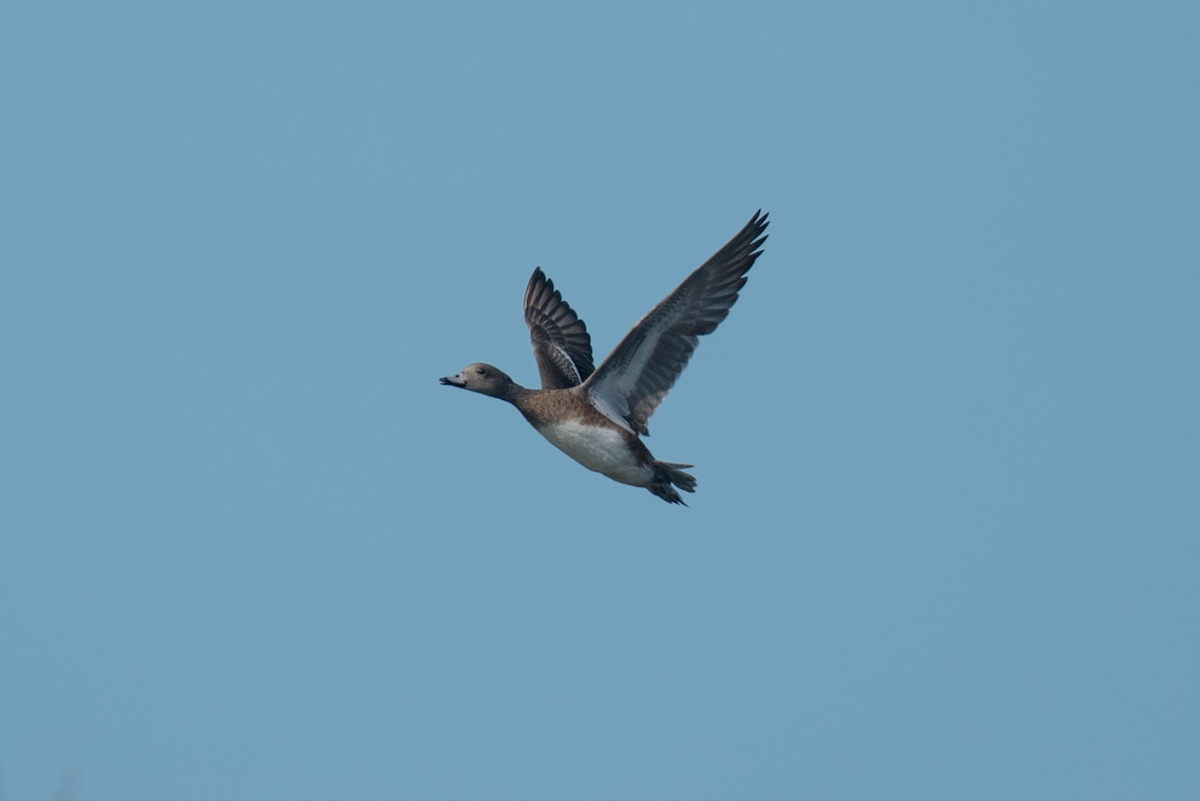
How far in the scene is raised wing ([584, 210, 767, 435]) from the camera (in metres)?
18.7

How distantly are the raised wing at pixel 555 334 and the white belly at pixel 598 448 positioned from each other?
140 inches

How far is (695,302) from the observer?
18875 mm

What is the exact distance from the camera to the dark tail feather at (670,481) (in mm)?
20047

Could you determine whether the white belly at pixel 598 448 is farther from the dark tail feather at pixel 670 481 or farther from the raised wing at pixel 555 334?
the raised wing at pixel 555 334

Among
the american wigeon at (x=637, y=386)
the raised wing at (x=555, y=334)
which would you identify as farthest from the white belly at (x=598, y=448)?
the raised wing at (x=555, y=334)

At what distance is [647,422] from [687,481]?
89cm

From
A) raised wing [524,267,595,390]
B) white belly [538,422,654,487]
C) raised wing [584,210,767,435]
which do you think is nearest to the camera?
raised wing [584,210,767,435]

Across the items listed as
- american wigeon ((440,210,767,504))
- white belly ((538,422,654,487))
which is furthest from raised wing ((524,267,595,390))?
white belly ((538,422,654,487))

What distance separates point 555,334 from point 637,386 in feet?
18.2

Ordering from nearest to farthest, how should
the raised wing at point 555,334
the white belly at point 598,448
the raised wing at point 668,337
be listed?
the raised wing at point 668,337, the white belly at point 598,448, the raised wing at point 555,334

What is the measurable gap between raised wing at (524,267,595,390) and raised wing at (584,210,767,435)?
12.0 ft

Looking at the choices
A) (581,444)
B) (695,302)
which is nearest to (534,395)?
(581,444)

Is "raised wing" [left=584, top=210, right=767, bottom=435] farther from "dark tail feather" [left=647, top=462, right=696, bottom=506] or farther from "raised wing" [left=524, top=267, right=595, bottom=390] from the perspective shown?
"raised wing" [left=524, top=267, right=595, bottom=390]

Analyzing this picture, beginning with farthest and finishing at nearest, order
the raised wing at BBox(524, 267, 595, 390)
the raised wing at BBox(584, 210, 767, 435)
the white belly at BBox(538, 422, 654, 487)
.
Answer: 1. the raised wing at BBox(524, 267, 595, 390)
2. the white belly at BBox(538, 422, 654, 487)
3. the raised wing at BBox(584, 210, 767, 435)
